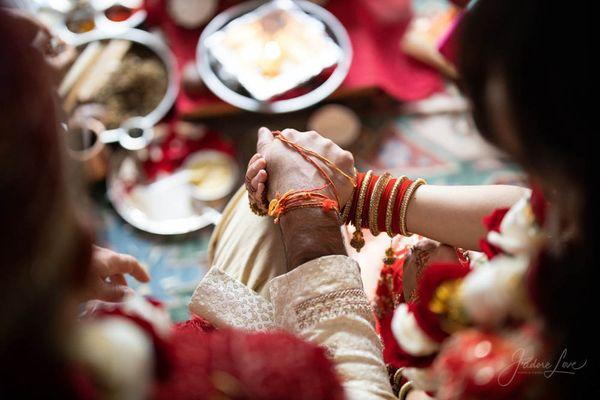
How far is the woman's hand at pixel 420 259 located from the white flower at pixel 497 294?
0.49 metres

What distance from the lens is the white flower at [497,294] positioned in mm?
684

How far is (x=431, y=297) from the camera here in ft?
2.57

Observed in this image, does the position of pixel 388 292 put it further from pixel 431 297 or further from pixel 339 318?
pixel 431 297

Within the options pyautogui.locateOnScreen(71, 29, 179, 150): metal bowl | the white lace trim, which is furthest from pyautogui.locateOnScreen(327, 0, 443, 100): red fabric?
the white lace trim

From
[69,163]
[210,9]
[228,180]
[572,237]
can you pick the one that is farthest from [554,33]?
[210,9]

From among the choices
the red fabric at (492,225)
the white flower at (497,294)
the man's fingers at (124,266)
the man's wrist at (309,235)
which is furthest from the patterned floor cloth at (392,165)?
the white flower at (497,294)

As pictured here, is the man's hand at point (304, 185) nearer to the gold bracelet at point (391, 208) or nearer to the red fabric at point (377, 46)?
the gold bracelet at point (391, 208)

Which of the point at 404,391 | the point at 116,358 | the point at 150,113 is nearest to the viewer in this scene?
the point at 116,358

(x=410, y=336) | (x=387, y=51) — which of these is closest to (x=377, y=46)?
(x=387, y=51)

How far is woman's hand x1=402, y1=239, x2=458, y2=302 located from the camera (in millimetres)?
1209

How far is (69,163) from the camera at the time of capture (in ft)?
2.06

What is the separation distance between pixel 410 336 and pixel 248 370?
21 centimetres

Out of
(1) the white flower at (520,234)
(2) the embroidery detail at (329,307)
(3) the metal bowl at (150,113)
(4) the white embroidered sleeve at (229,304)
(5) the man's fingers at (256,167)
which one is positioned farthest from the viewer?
(3) the metal bowl at (150,113)

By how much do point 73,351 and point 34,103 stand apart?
216mm
